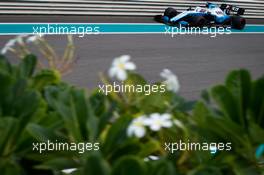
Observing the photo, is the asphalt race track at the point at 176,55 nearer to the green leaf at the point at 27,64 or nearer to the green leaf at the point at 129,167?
the green leaf at the point at 27,64

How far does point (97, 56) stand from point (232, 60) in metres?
2.93

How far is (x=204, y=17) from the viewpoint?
12.8 metres

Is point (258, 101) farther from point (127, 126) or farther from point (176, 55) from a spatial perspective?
point (176, 55)

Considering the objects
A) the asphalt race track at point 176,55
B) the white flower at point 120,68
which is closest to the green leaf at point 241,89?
the white flower at point 120,68

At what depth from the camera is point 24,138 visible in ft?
3.55

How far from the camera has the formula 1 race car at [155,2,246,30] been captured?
12.5m

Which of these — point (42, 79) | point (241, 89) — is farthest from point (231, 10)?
point (241, 89)

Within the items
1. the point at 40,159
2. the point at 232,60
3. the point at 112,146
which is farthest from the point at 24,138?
the point at 232,60

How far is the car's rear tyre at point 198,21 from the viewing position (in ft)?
40.4

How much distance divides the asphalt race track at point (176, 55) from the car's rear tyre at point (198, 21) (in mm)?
333

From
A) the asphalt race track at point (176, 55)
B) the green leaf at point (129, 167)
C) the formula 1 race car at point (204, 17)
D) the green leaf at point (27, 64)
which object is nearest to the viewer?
the green leaf at point (129, 167)

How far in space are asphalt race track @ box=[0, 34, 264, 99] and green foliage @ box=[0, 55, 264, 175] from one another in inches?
233

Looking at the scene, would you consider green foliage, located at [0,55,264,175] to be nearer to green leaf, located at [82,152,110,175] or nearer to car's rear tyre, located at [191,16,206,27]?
green leaf, located at [82,152,110,175]

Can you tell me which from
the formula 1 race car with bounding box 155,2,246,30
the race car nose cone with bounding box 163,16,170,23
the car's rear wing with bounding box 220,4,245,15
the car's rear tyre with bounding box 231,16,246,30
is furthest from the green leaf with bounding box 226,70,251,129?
the car's rear wing with bounding box 220,4,245,15
